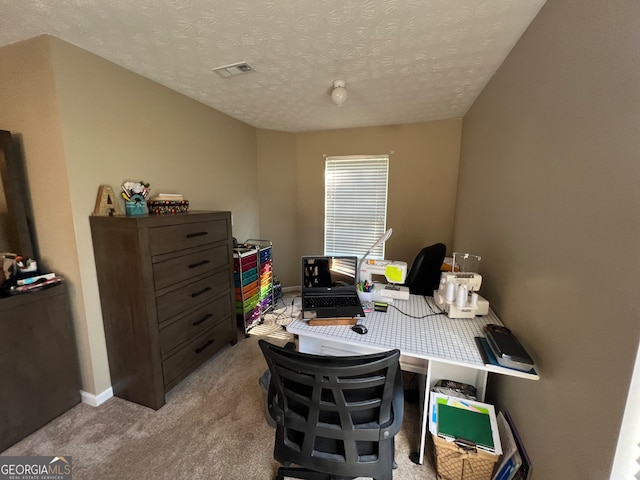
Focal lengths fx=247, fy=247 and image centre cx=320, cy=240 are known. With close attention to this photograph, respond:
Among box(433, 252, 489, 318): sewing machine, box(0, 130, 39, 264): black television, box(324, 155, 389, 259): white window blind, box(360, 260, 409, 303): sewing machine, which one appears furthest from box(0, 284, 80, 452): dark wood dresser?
box(324, 155, 389, 259): white window blind

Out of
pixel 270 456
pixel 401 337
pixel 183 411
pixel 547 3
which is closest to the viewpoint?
pixel 547 3

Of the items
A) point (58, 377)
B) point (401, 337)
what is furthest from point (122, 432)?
point (401, 337)

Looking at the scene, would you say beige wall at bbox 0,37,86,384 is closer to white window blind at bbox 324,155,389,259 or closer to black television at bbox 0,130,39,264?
black television at bbox 0,130,39,264

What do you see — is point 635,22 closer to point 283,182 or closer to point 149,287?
point 149,287

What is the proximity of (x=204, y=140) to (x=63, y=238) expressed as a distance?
1521 mm

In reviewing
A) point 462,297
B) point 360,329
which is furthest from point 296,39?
point 462,297

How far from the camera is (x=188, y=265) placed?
1923mm

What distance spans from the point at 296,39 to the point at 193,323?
7.08 ft

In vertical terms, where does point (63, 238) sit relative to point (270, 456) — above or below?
above

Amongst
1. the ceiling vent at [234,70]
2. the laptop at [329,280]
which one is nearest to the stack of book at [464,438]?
the laptop at [329,280]

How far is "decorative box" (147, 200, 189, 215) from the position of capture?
197cm

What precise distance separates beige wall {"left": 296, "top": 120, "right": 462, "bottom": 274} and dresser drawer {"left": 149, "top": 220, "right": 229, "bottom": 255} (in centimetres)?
187

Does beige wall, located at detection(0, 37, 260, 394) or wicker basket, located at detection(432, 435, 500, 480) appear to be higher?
beige wall, located at detection(0, 37, 260, 394)

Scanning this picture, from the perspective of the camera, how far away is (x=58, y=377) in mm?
1664
